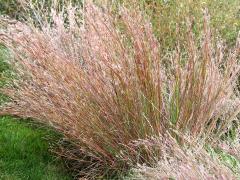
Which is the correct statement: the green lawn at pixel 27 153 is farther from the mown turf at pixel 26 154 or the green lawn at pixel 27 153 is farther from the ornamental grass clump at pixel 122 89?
the ornamental grass clump at pixel 122 89

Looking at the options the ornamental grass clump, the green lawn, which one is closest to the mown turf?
the green lawn

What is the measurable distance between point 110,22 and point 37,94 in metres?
0.91

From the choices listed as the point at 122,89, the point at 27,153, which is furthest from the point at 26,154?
the point at 122,89

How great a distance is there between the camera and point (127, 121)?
4.37 metres

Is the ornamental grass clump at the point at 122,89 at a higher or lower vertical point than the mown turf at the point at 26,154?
higher

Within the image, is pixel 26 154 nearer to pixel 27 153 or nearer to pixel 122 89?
pixel 27 153

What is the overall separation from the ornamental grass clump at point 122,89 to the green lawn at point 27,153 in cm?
33

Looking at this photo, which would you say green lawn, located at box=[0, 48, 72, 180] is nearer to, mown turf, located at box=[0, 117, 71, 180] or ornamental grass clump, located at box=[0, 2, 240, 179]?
mown turf, located at box=[0, 117, 71, 180]

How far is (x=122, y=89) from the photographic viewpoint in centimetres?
428

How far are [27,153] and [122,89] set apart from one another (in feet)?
3.81

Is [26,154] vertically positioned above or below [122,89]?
below

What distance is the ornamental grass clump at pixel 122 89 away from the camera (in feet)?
13.9

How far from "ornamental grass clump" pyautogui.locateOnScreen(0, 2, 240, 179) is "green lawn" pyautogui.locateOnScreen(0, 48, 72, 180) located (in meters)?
0.33

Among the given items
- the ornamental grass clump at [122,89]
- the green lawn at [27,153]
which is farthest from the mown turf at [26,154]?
the ornamental grass clump at [122,89]
